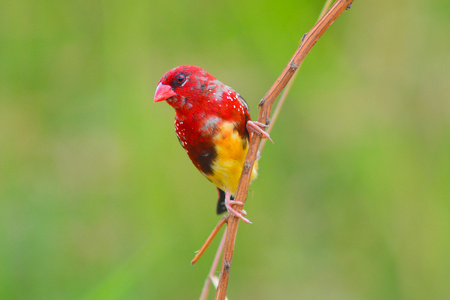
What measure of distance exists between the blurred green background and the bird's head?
89 cm

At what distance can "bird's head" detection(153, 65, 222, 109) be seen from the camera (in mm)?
1854

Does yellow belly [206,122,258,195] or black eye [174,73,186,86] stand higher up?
black eye [174,73,186,86]

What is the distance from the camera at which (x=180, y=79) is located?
1873 millimetres

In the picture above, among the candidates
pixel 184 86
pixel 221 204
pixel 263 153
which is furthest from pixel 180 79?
pixel 263 153

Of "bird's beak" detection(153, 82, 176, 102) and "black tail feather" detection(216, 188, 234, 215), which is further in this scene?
"black tail feather" detection(216, 188, 234, 215)

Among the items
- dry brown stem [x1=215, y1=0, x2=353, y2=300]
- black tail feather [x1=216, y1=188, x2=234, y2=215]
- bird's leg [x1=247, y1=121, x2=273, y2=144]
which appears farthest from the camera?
black tail feather [x1=216, y1=188, x2=234, y2=215]

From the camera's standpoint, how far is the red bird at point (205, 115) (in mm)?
1867

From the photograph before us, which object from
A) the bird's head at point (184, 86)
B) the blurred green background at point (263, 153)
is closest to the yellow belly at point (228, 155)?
the bird's head at point (184, 86)

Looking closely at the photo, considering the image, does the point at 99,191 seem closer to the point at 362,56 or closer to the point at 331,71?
Answer: the point at 331,71

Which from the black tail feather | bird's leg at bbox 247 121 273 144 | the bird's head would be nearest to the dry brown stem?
bird's leg at bbox 247 121 273 144

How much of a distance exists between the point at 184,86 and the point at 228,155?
0.94 ft

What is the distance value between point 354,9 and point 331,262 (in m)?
1.43

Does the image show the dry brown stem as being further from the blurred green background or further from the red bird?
the blurred green background

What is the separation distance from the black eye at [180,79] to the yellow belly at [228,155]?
0.19m
